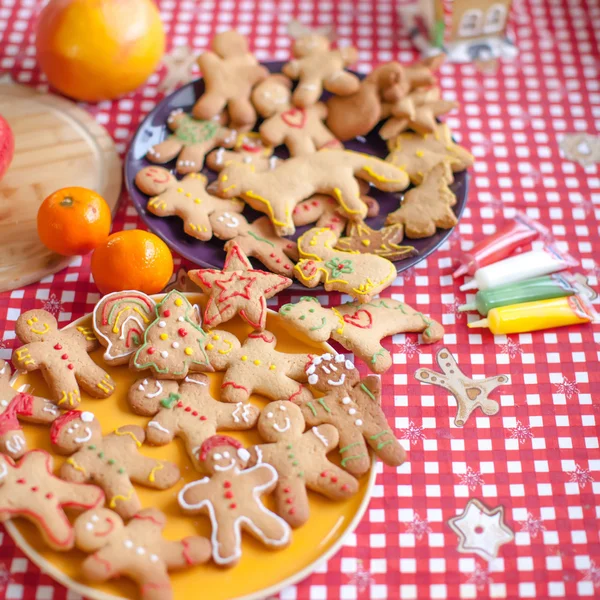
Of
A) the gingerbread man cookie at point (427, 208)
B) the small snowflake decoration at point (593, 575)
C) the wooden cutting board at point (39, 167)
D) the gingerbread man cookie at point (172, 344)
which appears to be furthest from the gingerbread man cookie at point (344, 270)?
the small snowflake decoration at point (593, 575)

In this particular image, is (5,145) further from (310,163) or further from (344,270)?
(344,270)

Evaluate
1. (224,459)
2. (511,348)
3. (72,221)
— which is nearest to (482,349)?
(511,348)

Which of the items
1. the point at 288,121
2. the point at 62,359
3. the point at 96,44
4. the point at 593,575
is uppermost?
the point at 96,44

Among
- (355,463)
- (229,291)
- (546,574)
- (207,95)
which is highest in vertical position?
(207,95)

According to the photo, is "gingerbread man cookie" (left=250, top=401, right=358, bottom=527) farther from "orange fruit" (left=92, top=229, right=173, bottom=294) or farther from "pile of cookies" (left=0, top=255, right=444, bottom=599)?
"orange fruit" (left=92, top=229, right=173, bottom=294)

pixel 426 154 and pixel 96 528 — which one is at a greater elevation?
pixel 426 154

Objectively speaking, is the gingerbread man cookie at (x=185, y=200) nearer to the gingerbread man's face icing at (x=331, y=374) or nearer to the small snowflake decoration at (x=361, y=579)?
the gingerbread man's face icing at (x=331, y=374)

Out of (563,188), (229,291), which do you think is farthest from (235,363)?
(563,188)

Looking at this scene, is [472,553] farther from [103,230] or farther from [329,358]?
[103,230]
